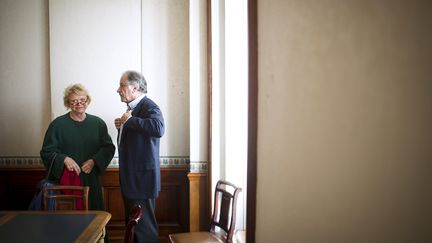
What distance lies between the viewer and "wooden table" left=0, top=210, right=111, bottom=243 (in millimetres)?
1554

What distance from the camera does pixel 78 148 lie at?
9.16 ft

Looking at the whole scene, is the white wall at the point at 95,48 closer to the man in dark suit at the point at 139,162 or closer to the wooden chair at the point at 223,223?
the man in dark suit at the point at 139,162

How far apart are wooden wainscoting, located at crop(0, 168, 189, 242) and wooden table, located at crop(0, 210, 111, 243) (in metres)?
1.23

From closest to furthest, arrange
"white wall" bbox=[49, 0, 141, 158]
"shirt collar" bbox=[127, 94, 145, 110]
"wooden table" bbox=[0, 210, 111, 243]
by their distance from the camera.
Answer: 1. "wooden table" bbox=[0, 210, 111, 243]
2. "shirt collar" bbox=[127, 94, 145, 110]
3. "white wall" bbox=[49, 0, 141, 158]

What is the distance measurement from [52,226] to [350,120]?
64.1 inches

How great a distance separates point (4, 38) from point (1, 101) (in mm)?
564

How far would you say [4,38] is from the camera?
3.18 metres

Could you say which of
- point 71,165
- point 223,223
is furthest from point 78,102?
point 223,223

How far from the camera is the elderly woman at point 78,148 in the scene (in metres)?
2.67

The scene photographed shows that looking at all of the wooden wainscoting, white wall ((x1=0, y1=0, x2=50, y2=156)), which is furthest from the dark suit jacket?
white wall ((x1=0, y1=0, x2=50, y2=156))

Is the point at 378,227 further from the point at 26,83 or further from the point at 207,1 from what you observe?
the point at 26,83

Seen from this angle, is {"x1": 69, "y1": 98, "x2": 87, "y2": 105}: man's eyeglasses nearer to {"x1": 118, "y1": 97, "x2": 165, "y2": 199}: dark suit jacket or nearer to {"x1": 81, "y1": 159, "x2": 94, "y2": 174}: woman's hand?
{"x1": 81, "y1": 159, "x2": 94, "y2": 174}: woman's hand

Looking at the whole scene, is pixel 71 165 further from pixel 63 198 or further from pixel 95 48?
pixel 95 48

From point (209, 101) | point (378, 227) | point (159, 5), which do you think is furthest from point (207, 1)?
point (378, 227)
